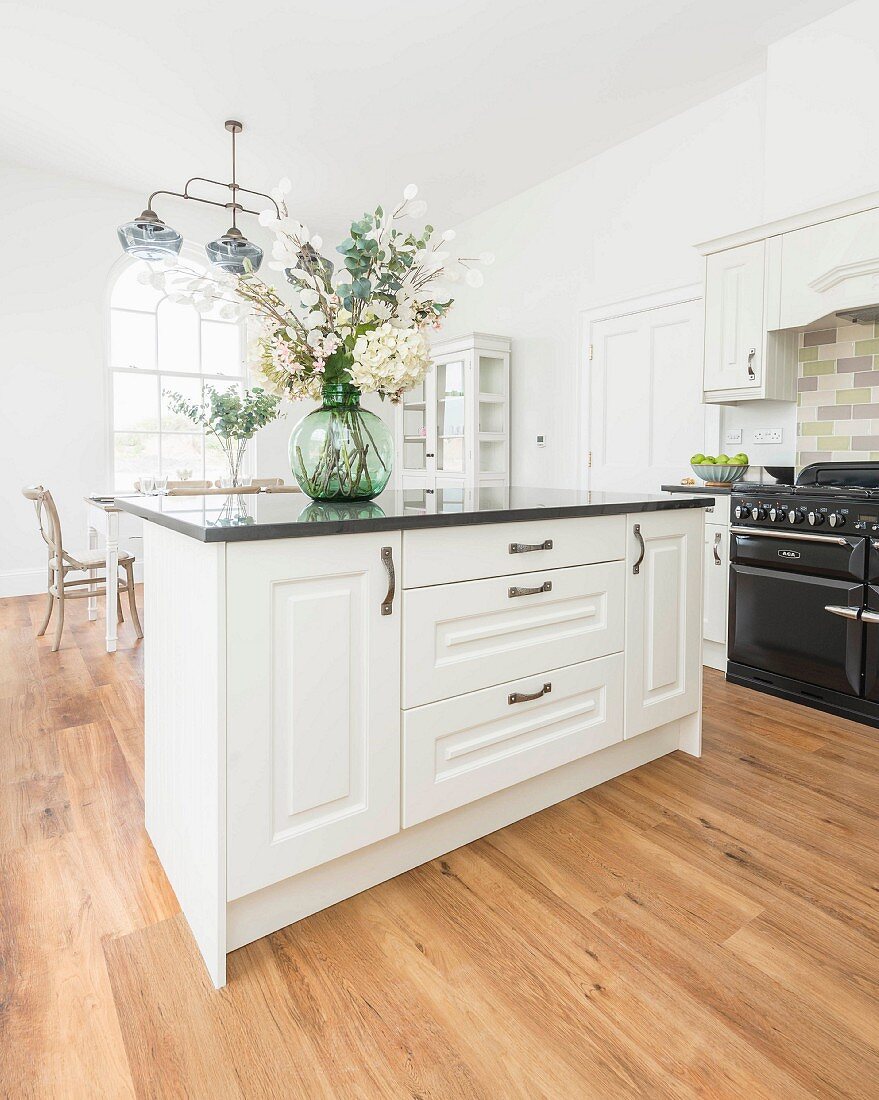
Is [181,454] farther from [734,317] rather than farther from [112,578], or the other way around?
[734,317]

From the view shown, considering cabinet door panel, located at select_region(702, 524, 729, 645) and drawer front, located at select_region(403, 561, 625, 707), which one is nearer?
drawer front, located at select_region(403, 561, 625, 707)

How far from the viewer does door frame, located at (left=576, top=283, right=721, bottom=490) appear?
385 centimetres

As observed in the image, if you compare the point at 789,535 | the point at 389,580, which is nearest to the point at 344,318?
the point at 389,580

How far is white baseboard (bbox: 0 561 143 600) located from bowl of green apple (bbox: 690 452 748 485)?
492 centimetres

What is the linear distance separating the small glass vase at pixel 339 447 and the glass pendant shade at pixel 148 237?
2.34 metres

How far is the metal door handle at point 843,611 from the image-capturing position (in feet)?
A: 8.74

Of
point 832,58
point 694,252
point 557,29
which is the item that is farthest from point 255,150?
point 832,58

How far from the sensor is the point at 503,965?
1356 mm

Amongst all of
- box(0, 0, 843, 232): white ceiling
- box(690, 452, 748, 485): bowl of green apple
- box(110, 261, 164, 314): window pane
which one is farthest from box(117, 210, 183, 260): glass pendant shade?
box(690, 452, 748, 485): bowl of green apple

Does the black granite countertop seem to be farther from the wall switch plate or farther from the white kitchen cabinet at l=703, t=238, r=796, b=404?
the wall switch plate

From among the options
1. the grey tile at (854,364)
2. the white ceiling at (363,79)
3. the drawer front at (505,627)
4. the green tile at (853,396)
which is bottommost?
the drawer front at (505,627)

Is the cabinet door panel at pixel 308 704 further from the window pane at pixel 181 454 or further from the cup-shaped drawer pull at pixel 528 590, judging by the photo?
the window pane at pixel 181 454

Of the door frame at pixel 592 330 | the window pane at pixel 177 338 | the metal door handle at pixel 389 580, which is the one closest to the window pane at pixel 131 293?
the window pane at pixel 177 338

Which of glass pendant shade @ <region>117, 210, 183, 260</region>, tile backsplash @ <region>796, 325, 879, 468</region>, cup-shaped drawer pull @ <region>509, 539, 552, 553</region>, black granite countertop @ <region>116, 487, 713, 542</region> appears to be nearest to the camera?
black granite countertop @ <region>116, 487, 713, 542</region>
